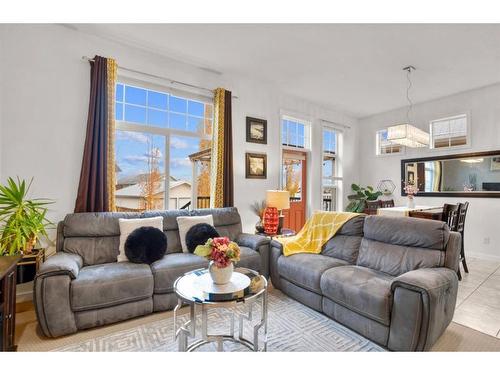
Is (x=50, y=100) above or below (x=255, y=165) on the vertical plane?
above

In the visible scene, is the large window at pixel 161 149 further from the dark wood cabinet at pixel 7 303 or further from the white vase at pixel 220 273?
the white vase at pixel 220 273

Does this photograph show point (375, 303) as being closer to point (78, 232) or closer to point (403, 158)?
point (78, 232)

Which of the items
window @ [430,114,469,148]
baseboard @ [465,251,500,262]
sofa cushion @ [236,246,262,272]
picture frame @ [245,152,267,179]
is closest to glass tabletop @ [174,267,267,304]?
sofa cushion @ [236,246,262,272]

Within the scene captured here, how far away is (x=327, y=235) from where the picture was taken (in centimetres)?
317

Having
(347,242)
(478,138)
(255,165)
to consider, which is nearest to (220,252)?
(347,242)

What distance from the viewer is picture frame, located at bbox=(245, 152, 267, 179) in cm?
445

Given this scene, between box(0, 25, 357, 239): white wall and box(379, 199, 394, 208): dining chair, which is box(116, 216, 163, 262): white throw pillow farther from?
box(379, 199, 394, 208): dining chair

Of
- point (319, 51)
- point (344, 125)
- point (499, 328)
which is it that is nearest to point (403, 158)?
point (344, 125)

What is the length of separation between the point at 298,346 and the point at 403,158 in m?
5.14

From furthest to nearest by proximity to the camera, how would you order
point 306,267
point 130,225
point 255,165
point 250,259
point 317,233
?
point 255,165 < point 317,233 < point 250,259 < point 130,225 < point 306,267

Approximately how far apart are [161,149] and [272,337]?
2.78 metres

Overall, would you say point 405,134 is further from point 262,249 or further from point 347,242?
point 262,249

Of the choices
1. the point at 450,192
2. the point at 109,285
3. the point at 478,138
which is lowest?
the point at 109,285

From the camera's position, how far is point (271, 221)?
395cm
